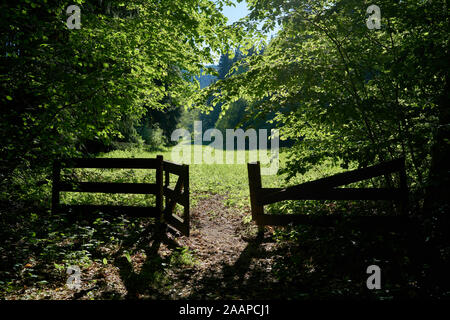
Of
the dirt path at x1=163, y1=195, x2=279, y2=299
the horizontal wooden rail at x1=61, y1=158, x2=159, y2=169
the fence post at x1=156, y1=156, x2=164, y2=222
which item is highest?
the horizontal wooden rail at x1=61, y1=158, x2=159, y2=169

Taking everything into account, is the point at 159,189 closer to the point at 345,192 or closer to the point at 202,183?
the point at 345,192

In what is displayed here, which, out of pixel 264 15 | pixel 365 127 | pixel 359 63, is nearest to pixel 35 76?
pixel 264 15

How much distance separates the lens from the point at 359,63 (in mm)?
5016

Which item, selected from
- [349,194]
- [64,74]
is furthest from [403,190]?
[64,74]

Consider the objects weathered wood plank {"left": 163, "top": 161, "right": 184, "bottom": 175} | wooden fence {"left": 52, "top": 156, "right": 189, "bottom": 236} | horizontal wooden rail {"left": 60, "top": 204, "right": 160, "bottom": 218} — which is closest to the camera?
weathered wood plank {"left": 163, "top": 161, "right": 184, "bottom": 175}

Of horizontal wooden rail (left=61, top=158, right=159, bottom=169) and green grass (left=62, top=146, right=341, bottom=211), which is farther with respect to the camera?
green grass (left=62, top=146, right=341, bottom=211)

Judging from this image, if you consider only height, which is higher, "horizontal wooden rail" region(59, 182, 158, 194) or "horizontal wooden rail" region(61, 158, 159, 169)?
"horizontal wooden rail" region(61, 158, 159, 169)

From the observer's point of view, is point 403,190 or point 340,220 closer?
point 403,190

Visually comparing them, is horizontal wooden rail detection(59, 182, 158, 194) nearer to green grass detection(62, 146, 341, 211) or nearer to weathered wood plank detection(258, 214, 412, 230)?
green grass detection(62, 146, 341, 211)

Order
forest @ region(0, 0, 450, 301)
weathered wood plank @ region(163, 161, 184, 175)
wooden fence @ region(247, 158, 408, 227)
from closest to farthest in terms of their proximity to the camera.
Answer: forest @ region(0, 0, 450, 301) < wooden fence @ region(247, 158, 408, 227) < weathered wood plank @ region(163, 161, 184, 175)

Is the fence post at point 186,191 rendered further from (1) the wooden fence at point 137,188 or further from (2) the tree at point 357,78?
(2) the tree at point 357,78

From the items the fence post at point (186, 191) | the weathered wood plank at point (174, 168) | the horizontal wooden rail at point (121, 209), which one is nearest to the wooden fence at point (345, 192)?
the fence post at point (186, 191)

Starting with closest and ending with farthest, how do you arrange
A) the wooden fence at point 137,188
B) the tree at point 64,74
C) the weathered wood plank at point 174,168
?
the tree at point 64,74 < the weathered wood plank at point 174,168 < the wooden fence at point 137,188

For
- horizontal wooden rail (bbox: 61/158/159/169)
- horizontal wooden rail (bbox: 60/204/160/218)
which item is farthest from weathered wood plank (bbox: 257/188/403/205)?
horizontal wooden rail (bbox: 61/158/159/169)
